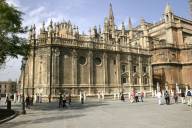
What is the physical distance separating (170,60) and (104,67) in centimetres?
2060

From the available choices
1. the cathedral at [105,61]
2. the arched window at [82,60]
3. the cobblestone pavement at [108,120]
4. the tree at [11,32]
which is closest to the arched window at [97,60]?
the cathedral at [105,61]

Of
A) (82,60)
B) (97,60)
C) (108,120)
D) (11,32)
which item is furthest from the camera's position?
(97,60)

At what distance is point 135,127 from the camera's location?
1177 centimetres

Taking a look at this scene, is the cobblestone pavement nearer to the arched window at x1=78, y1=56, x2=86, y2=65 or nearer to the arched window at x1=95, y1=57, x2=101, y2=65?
the arched window at x1=78, y1=56, x2=86, y2=65

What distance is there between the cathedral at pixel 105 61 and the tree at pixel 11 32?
277 inches

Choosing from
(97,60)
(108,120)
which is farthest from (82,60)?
(108,120)

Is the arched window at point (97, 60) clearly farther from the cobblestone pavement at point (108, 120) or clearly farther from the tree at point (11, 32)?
the cobblestone pavement at point (108, 120)

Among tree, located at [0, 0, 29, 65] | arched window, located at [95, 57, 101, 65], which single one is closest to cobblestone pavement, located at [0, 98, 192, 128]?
tree, located at [0, 0, 29, 65]

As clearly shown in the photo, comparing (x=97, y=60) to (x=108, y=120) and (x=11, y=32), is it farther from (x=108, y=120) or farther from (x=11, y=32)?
(x=108, y=120)

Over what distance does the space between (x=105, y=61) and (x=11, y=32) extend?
2256 centimetres

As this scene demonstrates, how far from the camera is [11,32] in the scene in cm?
2227

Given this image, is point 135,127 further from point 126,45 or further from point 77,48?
point 126,45

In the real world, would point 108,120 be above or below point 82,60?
below

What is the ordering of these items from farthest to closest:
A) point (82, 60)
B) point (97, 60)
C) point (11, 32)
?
point (97, 60) → point (82, 60) → point (11, 32)
